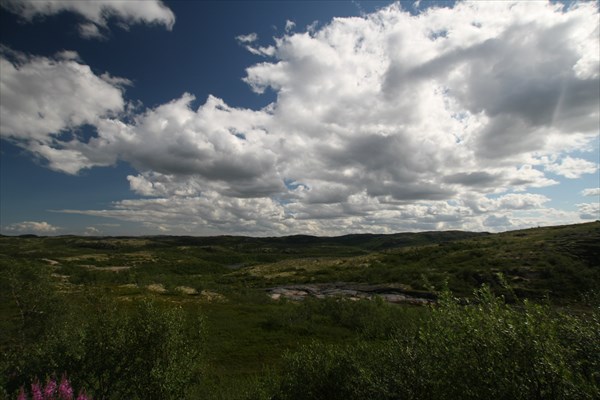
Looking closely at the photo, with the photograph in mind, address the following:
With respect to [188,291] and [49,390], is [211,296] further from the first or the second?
[49,390]

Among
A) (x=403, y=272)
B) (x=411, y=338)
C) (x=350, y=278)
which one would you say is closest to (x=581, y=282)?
(x=403, y=272)

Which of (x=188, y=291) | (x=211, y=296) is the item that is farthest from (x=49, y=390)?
(x=188, y=291)

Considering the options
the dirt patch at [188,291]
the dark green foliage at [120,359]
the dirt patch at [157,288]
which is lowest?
the dirt patch at [188,291]

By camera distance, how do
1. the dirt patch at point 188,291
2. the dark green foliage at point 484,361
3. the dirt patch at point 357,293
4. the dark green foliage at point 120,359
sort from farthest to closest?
1. the dirt patch at point 188,291
2. the dirt patch at point 357,293
3. the dark green foliage at point 120,359
4. the dark green foliage at point 484,361

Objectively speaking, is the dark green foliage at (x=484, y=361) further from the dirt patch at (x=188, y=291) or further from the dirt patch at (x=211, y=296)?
the dirt patch at (x=188, y=291)

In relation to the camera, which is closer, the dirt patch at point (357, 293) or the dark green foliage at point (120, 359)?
the dark green foliage at point (120, 359)

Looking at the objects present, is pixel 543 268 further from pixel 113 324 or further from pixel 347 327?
pixel 113 324

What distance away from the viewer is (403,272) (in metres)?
93.6

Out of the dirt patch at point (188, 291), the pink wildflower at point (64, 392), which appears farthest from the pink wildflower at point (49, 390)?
the dirt patch at point (188, 291)

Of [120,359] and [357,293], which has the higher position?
[120,359]

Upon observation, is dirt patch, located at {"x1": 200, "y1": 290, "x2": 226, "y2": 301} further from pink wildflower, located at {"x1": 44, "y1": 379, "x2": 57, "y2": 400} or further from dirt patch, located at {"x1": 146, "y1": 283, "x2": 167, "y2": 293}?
pink wildflower, located at {"x1": 44, "y1": 379, "x2": 57, "y2": 400}

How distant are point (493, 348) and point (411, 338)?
4.10 meters

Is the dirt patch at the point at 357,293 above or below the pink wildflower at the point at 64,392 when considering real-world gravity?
below

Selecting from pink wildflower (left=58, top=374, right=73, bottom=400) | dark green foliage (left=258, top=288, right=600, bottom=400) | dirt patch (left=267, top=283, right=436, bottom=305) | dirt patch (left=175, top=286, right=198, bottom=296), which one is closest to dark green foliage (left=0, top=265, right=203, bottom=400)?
pink wildflower (left=58, top=374, right=73, bottom=400)
